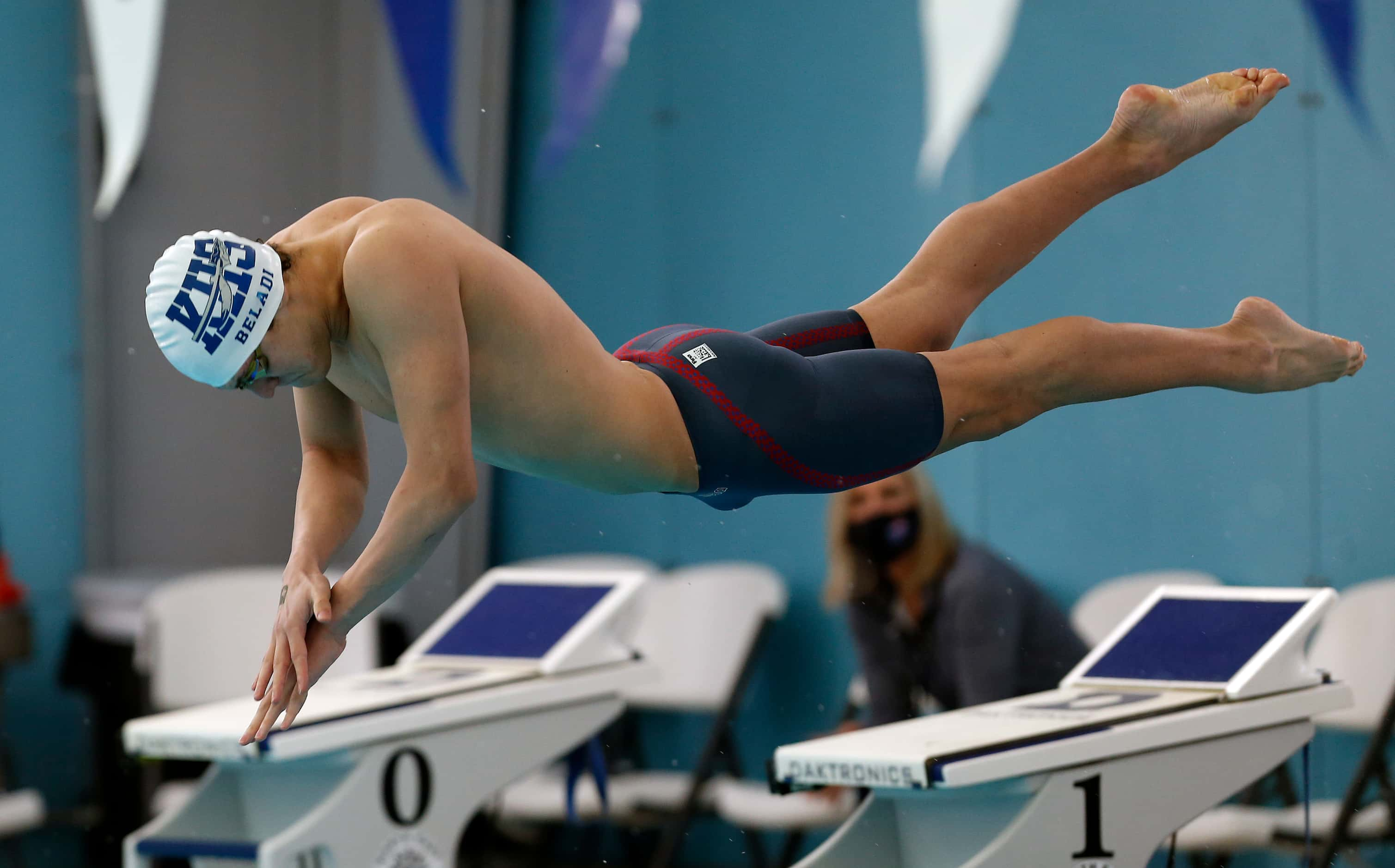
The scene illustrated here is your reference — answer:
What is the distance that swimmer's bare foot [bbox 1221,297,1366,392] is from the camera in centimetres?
285

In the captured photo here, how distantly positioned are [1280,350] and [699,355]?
116 cm

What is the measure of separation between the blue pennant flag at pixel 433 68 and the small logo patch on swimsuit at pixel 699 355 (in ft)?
11.8

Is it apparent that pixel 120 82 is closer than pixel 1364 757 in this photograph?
No

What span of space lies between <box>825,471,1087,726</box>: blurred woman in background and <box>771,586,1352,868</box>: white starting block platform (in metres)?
0.72

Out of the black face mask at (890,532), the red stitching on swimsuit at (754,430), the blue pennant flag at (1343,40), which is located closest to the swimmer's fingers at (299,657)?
the red stitching on swimsuit at (754,430)

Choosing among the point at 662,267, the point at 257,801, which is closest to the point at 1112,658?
the point at 257,801

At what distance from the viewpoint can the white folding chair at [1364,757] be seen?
3729 millimetres

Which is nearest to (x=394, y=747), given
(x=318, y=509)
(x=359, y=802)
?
(x=359, y=802)

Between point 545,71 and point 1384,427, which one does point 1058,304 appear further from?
point 545,71

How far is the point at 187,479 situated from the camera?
6.18 metres

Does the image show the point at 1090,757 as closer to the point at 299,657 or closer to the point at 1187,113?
the point at 1187,113

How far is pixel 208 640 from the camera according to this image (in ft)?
18.0

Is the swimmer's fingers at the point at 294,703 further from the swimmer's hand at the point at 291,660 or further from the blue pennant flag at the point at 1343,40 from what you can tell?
the blue pennant flag at the point at 1343,40

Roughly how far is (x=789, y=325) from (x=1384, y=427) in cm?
195
